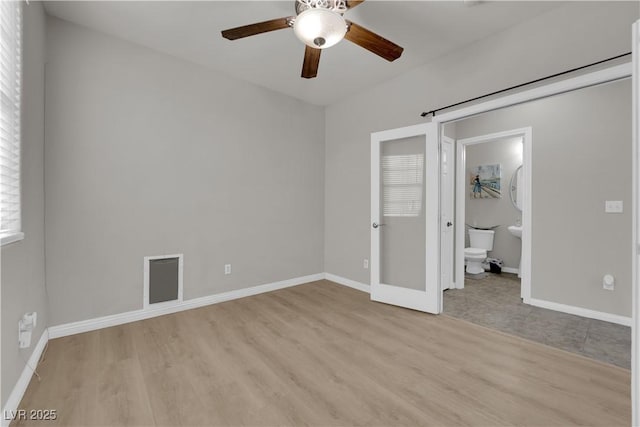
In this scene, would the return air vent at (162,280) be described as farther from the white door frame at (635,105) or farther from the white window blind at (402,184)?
the white door frame at (635,105)

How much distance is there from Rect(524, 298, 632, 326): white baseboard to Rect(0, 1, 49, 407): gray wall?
4.59 m

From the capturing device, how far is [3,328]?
1501 mm

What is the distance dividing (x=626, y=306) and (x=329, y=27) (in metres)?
3.73

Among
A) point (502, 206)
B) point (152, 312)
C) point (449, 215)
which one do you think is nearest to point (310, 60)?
A: point (449, 215)

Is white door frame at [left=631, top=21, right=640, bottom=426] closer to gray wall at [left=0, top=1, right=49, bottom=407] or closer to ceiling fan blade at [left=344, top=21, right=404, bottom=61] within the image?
ceiling fan blade at [left=344, top=21, right=404, bottom=61]

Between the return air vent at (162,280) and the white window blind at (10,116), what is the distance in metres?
1.25

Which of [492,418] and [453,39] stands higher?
[453,39]

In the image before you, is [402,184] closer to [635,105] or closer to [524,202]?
[524,202]

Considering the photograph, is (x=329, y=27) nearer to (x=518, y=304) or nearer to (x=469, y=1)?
(x=469, y=1)

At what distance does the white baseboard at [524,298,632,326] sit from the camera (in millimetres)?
2844

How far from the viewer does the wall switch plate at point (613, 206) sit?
114 inches

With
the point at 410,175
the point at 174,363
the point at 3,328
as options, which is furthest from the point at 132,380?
the point at 410,175

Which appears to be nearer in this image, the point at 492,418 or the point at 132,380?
the point at 492,418

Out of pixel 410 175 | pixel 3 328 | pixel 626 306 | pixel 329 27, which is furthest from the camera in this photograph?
pixel 410 175
